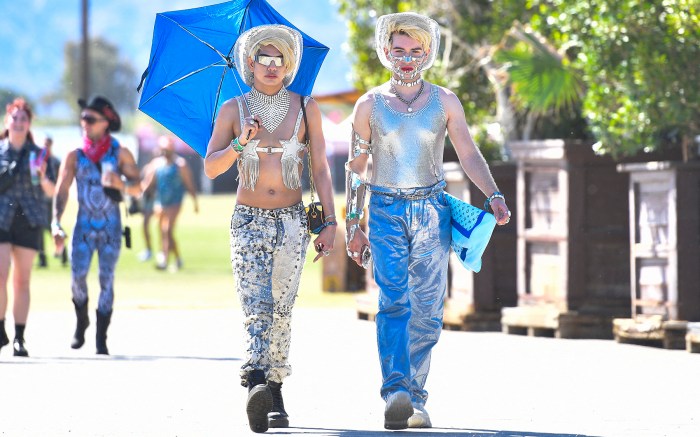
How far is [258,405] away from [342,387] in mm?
2301

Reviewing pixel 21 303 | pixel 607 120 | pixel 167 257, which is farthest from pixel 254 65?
pixel 167 257

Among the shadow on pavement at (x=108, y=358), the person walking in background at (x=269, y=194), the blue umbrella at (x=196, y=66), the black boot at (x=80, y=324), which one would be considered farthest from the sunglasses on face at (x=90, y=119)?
the person walking in background at (x=269, y=194)

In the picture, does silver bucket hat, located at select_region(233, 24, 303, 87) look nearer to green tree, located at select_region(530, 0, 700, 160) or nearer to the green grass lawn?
the green grass lawn

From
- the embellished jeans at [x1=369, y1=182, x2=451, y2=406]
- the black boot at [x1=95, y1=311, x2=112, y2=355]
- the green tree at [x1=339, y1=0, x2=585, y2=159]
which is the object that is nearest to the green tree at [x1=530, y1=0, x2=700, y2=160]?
the green tree at [x1=339, y1=0, x2=585, y2=159]

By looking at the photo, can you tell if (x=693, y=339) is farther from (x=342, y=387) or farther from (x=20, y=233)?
(x=20, y=233)

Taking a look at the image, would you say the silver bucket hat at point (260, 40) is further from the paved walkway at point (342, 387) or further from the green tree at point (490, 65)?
the green tree at point (490, 65)

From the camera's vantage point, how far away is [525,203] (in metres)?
13.7

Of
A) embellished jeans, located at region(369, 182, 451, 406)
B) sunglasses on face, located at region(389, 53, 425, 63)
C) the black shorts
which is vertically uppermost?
sunglasses on face, located at region(389, 53, 425, 63)

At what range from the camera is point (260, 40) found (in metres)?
7.70

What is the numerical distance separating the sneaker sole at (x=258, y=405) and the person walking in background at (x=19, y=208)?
4570mm

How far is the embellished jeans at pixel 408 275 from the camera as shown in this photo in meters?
7.76

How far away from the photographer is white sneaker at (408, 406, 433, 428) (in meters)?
7.80

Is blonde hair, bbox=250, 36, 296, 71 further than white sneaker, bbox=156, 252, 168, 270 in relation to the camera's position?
No

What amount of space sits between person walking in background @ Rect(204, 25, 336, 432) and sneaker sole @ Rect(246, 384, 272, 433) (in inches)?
4.9
